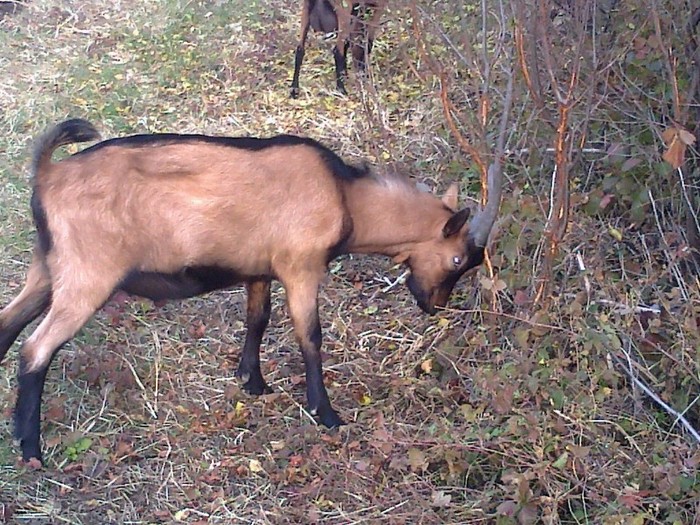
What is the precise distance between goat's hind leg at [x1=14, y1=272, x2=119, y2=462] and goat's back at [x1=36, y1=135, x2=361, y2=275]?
0.12 meters

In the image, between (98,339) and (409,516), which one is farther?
(98,339)

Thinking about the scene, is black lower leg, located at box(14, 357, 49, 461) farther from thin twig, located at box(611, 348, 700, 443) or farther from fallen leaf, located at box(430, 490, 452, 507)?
thin twig, located at box(611, 348, 700, 443)

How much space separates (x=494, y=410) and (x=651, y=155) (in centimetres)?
132

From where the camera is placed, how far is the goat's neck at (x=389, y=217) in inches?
168

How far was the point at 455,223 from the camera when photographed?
423 centimetres

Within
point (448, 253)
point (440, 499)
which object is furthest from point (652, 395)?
point (448, 253)

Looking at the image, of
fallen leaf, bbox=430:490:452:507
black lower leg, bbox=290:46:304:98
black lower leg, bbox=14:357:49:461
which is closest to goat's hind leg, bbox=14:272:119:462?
black lower leg, bbox=14:357:49:461

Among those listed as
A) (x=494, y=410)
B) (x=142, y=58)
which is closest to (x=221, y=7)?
(x=142, y=58)

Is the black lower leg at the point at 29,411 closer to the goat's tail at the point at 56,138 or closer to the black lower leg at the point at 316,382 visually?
the goat's tail at the point at 56,138

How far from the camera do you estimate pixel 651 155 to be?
4.37 metres

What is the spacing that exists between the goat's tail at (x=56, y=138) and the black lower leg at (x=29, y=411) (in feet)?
2.38

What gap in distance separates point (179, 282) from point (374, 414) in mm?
962

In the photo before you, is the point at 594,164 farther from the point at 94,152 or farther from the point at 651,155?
the point at 94,152

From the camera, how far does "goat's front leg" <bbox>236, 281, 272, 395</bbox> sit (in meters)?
4.46
